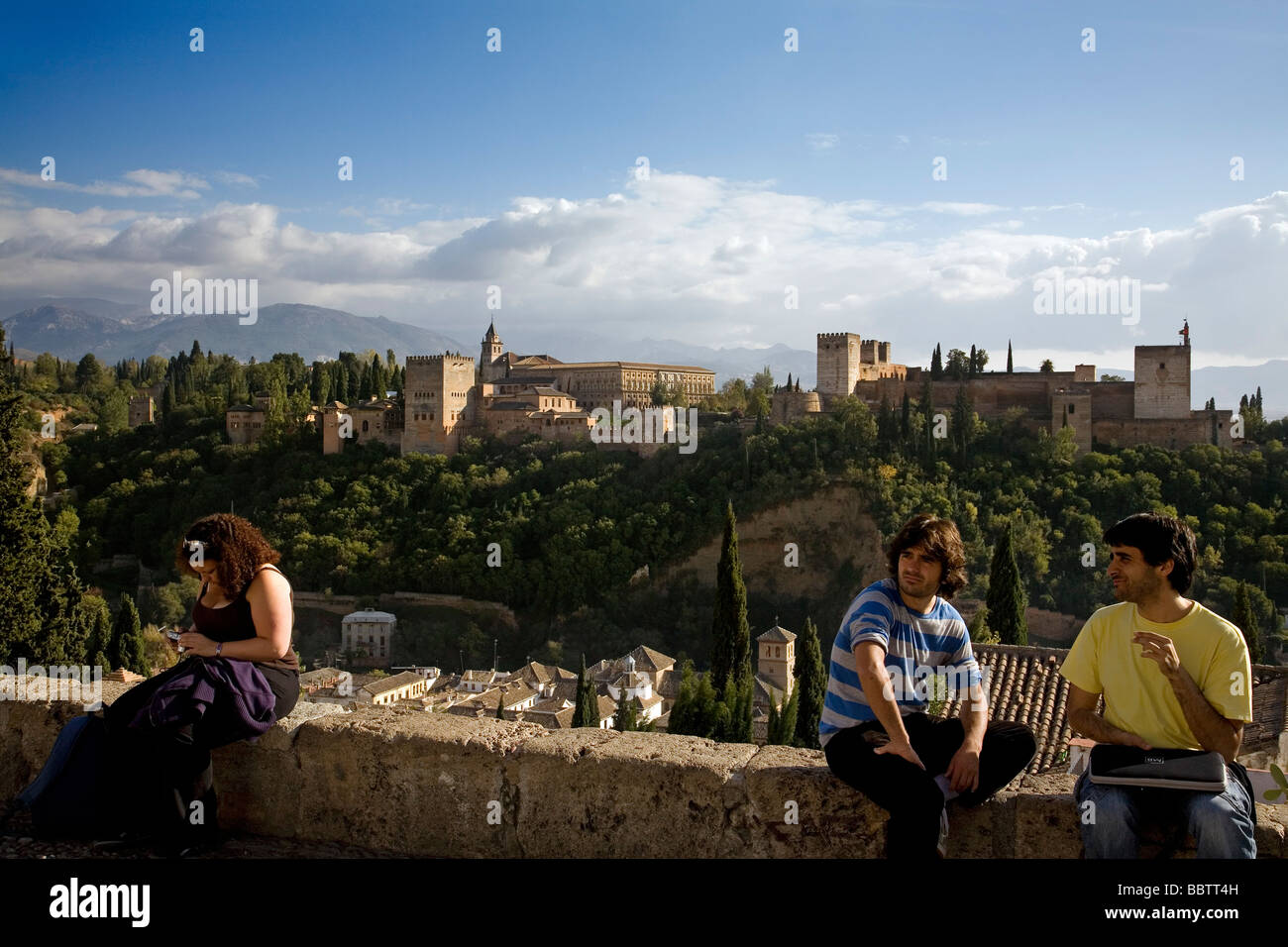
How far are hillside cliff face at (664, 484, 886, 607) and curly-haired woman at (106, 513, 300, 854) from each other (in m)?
37.3

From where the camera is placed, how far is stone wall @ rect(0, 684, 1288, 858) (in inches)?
141

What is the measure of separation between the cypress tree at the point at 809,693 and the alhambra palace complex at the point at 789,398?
24677 mm

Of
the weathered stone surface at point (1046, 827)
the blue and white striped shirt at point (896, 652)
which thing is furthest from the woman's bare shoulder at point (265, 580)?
the weathered stone surface at point (1046, 827)

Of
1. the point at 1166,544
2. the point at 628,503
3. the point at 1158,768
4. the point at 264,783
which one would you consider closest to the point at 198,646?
the point at 264,783

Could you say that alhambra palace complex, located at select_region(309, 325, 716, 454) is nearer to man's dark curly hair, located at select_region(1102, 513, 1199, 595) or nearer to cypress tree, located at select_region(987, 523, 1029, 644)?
cypress tree, located at select_region(987, 523, 1029, 644)

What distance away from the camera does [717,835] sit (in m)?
3.84

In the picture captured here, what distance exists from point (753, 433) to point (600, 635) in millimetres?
12455

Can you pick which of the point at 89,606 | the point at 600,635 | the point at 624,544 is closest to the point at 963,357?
the point at 624,544

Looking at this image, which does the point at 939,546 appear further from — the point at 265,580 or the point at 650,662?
the point at 650,662

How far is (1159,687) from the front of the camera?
11.8 ft

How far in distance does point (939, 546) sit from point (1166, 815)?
1148mm

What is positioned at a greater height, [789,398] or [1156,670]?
[789,398]

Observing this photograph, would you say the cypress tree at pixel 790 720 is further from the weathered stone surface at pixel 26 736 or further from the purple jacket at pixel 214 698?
the purple jacket at pixel 214 698
